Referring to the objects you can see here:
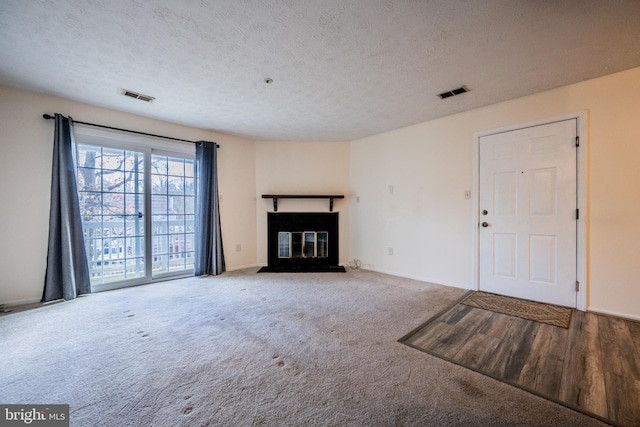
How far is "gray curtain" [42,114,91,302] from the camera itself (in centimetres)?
297

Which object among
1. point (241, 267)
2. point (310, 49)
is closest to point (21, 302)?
point (241, 267)

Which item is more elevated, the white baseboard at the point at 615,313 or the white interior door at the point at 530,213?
the white interior door at the point at 530,213

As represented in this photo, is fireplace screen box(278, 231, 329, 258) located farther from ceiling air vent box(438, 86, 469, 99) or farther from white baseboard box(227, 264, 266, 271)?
ceiling air vent box(438, 86, 469, 99)

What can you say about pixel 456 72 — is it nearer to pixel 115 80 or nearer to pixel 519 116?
pixel 519 116

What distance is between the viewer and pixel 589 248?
2660mm

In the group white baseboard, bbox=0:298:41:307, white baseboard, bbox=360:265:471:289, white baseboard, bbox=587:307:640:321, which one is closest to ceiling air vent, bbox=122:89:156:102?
white baseboard, bbox=0:298:41:307

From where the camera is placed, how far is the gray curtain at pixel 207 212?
4.14 m

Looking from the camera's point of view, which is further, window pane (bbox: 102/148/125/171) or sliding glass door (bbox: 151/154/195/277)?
sliding glass door (bbox: 151/154/195/277)

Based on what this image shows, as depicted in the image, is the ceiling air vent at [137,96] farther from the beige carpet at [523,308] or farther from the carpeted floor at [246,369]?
the beige carpet at [523,308]

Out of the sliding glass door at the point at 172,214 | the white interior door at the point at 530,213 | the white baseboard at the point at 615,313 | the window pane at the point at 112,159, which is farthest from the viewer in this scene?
the sliding glass door at the point at 172,214

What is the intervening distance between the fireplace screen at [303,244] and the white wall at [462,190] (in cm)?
61

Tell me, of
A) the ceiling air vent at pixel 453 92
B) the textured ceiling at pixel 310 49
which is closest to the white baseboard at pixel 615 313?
the textured ceiling at pixel 310 49

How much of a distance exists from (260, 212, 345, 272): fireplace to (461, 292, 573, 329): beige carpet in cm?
232

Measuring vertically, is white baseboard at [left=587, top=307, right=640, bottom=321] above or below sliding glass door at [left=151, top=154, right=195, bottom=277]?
below
